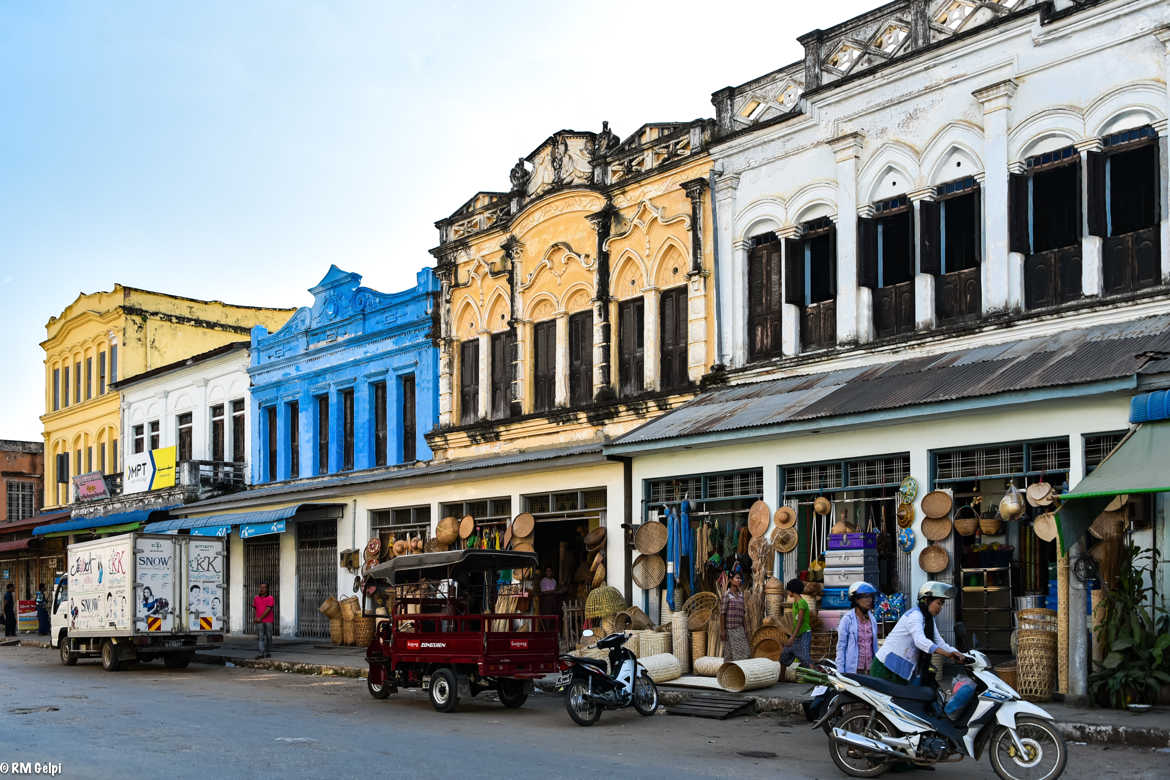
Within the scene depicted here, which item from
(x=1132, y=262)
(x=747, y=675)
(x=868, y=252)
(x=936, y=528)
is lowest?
(x=747, y=675)

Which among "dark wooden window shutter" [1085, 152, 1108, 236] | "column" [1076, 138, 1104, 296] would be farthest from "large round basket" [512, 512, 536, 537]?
"dark wooden window shutter" [1085, 152, 1108, 236]

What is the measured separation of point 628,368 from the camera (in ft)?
77.7

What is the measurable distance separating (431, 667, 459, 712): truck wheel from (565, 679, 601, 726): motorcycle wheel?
209 centimetres

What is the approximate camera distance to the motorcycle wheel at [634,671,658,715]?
14727 mm

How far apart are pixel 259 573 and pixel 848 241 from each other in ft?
62.8

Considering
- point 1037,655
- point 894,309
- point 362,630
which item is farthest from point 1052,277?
point 362,630

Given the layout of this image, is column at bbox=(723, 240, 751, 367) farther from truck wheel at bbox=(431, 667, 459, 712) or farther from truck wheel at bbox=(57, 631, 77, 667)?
truck wheel at bbox=(57, 631, 77, 667)

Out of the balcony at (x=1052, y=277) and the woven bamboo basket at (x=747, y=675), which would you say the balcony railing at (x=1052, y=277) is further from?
the woven bamboo basket at (x=747, y=675)

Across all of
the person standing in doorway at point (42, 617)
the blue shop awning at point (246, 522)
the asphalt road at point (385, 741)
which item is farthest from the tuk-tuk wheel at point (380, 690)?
the person standing in doorway at point (42, 617)

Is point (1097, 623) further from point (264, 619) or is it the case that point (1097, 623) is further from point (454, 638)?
point (264, 619)

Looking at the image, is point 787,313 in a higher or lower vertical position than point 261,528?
higher

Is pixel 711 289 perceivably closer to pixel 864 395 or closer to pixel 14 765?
pixel 864 395

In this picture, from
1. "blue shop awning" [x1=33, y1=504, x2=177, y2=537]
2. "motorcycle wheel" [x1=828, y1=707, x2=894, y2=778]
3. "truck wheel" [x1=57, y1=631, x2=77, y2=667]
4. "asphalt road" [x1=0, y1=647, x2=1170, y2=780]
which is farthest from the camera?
"blue shop awning" [x1=33, y1=504, x2=177, y2=537]

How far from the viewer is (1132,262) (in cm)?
1638
